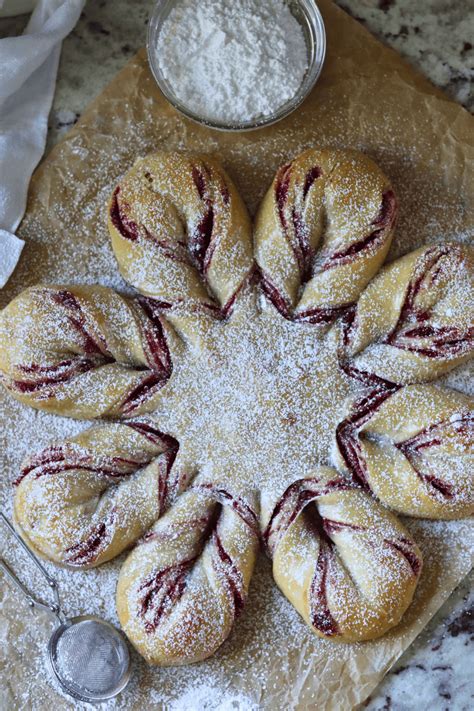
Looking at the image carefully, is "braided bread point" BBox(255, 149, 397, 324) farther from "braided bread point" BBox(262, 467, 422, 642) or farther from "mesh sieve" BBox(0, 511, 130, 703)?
"mesh sieve" BBox(0, 511, 130, 703)

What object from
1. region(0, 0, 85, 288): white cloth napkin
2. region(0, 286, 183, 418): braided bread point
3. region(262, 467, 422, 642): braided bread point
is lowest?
region(262, 467, 422, 642): braided bread point

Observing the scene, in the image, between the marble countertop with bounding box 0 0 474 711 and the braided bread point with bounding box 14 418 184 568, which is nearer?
the braided bread point with bounding box 14 418 184 568

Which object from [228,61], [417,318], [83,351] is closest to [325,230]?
[417,318]

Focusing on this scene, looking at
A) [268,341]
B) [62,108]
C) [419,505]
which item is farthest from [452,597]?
[62,108]

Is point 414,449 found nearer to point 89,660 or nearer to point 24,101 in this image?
point 89,660

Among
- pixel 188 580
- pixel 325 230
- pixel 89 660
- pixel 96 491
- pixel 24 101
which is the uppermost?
pixel 24 101

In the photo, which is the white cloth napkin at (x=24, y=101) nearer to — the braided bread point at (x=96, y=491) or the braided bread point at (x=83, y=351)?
the braided bread point at (x=83, y=351)

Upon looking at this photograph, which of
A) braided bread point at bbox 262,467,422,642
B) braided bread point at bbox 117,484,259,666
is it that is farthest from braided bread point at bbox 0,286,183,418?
braided bread point at bbox 262,467,422,642
